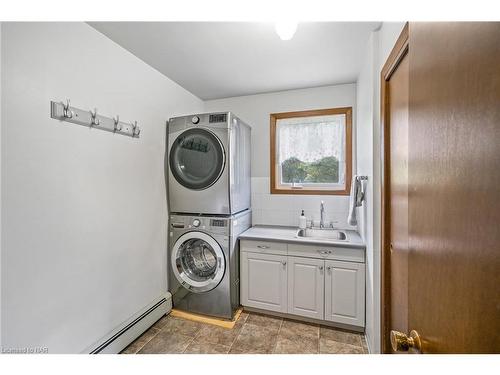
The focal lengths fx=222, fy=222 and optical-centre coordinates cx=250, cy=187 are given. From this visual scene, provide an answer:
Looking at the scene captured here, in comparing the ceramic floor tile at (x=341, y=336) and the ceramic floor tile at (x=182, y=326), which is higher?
the ceramic floor tile at (x=182, y=326)

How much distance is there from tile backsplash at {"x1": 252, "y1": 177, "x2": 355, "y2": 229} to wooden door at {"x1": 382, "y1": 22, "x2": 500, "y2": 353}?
207 centimetres

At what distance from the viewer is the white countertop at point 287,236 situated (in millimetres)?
2057

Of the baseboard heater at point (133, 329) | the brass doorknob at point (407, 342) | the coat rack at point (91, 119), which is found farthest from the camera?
the baseboard heater at point (133, 329)

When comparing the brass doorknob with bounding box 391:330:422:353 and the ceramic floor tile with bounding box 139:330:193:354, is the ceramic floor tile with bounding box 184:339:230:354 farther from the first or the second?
the brass doorknob with bounding box 391:330:422:353

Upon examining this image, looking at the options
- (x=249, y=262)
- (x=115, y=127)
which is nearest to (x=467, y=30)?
(x=115, y=127)

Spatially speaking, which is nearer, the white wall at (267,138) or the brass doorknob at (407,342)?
the brass doorknob at (407,342)

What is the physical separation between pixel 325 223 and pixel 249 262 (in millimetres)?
1029

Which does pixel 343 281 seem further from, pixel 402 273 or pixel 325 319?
pixel 402 273

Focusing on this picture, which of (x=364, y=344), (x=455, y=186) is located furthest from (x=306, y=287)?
(x=455, y=186)

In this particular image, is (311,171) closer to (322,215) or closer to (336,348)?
(322,215)

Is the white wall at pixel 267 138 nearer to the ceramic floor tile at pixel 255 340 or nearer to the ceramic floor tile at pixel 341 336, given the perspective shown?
the ceramic floor tile at pixel 341 336

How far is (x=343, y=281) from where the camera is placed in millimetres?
2037

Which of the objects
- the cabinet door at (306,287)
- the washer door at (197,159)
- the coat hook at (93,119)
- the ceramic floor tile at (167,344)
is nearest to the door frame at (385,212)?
the cabinet door at (306,287)

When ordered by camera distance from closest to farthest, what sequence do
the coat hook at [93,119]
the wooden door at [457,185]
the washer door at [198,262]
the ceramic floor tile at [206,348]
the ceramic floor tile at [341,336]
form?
the wooden door at [457,185]
the coat hook at [93,119]
the ceramic floor tile at [206,348]
the ceramic floor tile at [341,336]
the washer door at [198,262]
